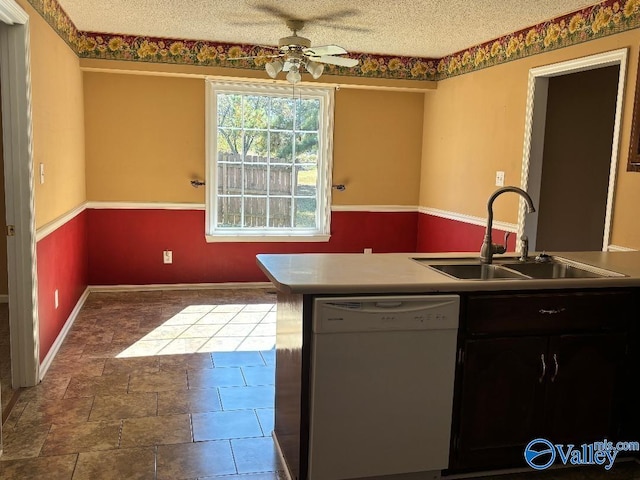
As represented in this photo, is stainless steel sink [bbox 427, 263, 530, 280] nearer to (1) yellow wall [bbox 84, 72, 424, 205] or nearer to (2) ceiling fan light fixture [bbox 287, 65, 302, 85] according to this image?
(2) ceiling fan light fixture [bbox 287, 65, 302, 85]

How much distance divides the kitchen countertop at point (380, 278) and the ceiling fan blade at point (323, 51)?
1.74 m

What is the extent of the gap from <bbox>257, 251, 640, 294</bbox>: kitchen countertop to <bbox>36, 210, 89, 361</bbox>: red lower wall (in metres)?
1.70

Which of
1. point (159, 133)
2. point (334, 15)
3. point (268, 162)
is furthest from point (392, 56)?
point (159, 133)

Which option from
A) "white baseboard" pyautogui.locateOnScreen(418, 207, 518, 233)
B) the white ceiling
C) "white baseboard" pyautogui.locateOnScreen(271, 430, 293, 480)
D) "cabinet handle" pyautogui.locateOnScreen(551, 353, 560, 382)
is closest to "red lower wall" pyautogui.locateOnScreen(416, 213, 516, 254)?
"white baseboard" pyautogui.locateOnScreen(418, 207, 518, 233)

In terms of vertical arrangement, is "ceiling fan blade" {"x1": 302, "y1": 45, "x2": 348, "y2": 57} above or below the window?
above

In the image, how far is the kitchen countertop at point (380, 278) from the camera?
2.15 m

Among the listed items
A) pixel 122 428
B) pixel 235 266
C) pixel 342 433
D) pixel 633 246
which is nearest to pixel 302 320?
pixel 342 433

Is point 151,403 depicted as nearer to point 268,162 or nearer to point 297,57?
point 297,57

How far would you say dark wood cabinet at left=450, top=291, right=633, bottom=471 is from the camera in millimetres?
2336

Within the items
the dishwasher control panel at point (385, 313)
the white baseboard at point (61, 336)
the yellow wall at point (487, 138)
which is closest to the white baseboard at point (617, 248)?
the yellow wall at point (487, 138)

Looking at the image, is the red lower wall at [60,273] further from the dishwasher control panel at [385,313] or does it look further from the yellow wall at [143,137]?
the dishwasher control panel at [385,313]

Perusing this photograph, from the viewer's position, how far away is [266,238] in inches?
231

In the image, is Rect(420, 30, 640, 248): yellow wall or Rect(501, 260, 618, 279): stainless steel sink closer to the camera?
Rect(501, 260, 618, 279): stainless steel sink

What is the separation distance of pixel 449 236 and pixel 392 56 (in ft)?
6.15
